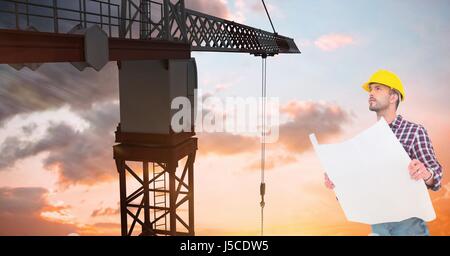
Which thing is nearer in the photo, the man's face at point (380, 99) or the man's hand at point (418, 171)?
the man's hand at point (418, 171)

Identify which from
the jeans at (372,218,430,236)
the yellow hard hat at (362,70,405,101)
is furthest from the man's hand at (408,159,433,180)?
the yellow hard hat at (362,70,405,101)

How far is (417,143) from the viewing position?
26.8ft

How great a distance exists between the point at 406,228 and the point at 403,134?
198 centimetres

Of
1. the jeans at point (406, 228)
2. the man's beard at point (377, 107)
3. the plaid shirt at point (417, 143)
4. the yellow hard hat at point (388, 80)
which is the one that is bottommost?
the jeans at point (406, 228)

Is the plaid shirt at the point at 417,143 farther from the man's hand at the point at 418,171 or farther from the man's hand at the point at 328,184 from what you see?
the man's hand at the point at 328,184

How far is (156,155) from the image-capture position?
16.3 m

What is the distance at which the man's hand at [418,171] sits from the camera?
7824mm

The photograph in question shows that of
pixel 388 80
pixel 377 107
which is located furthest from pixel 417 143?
pixel 388 80

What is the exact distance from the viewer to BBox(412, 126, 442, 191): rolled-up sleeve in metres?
7.87

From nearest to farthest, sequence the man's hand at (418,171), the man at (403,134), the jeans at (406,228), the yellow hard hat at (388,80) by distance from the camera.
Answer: the man's hand at (418,171) → the man at (403,134) → the yellow hard hat at (388,80) → the jeans at (406,228)

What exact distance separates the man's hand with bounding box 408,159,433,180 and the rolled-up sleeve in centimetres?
14

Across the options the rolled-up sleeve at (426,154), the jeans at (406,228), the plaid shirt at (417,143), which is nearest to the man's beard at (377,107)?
the plaid shirt at (417,143)

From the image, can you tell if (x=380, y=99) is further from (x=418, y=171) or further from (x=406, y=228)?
(x=406, y=228)

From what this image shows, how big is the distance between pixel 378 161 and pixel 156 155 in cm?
965
